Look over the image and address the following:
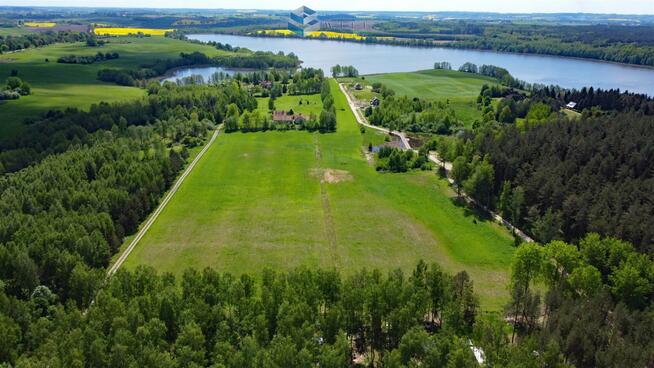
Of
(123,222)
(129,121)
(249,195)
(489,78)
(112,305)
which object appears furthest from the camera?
(489,78)

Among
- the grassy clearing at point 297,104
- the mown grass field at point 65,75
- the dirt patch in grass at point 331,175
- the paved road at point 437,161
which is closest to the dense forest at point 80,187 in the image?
the mown grass field at point 65,75

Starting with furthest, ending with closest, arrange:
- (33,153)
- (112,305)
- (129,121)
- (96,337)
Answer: (129,121) < (33,153) < (112,305) < (96,337)

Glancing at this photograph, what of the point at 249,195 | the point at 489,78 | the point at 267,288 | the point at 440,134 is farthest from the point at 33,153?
the point at 489,78

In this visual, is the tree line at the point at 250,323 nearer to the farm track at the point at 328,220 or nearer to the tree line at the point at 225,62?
the farm track at the point at 328,220

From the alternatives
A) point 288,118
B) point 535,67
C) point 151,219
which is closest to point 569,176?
point 151,219

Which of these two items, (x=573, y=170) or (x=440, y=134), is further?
(x=440, y=134)

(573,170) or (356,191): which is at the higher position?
(573,170)

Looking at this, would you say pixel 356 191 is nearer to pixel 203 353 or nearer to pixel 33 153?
pixel 203 353
